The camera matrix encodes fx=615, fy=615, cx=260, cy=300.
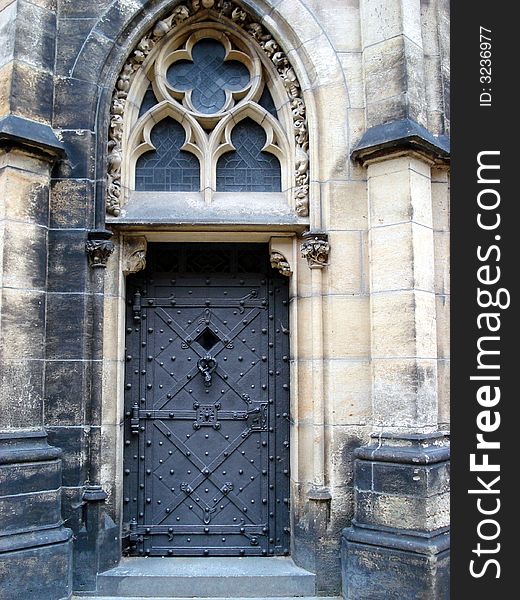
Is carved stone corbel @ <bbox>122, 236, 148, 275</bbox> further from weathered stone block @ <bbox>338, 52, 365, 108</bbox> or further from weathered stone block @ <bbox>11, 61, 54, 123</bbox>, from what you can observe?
weathered stone block @ <bbox>338, 52, 365, 108</bbox>

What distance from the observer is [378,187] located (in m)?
4.45

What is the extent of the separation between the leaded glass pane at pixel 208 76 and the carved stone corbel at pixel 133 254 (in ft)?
4.02

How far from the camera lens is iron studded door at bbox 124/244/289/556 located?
4.87 meters

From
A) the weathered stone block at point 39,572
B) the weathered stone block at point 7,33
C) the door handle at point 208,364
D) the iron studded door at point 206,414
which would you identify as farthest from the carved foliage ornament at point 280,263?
the weathered stone block at point 39,572

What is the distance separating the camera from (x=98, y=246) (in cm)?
444

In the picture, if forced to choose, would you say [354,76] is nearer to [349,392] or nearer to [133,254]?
[133,254]

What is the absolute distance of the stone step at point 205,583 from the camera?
438cm

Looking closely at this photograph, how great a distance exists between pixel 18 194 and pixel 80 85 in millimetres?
1003

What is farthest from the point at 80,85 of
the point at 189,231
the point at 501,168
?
the point at 501,168

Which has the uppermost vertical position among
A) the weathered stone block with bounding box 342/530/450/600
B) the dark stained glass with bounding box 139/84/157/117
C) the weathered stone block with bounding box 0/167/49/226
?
the dark stained glass with bounding box 139/84/157/117

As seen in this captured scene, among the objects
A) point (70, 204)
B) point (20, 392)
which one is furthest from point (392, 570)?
point (70, 204)

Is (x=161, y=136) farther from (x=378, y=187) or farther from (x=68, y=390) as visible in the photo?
(x=68, y=390)

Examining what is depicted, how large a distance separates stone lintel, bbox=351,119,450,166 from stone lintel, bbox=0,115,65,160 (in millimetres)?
2144

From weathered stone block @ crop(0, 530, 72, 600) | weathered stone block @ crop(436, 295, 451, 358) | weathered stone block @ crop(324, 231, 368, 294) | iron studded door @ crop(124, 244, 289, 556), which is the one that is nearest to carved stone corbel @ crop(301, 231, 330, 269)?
weathered stone block @ crop(324, 231, 368, 294)
